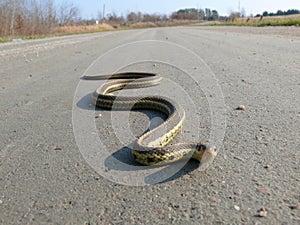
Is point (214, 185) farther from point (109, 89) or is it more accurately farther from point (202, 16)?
point (202, 16)

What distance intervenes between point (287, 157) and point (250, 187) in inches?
22.7

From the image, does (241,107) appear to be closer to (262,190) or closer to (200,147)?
(200,147)

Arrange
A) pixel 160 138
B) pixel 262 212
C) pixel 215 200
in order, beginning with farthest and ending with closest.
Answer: pixel 160 138 → pixel 215 200 → pixel 262 212

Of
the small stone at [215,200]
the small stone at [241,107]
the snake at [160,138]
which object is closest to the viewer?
the small stone at [215,200]

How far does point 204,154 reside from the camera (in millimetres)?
2252

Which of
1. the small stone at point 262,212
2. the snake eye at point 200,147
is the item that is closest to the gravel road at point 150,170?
the small stone at point 262,212

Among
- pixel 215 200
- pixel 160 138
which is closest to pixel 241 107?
pixel 160 138

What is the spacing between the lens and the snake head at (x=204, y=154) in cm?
225

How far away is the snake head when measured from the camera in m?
2.25

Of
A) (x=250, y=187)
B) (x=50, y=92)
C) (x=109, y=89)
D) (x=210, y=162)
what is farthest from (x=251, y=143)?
(x=50, y=92)

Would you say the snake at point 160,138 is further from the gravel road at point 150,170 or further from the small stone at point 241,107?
the small stone at point 241,107

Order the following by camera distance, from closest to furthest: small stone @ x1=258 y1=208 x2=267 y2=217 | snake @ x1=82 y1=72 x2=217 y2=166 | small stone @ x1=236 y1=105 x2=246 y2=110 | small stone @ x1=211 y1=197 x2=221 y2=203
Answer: small stone @ x1=258 y1=208 x2=267 y2=217 → small stone @ x1=211 y1=197 x2=221 y2=203 → snake @ x1=82 y1=72 x2=217 y2=166 → small stone @ x1=236 y1=105 x2=246 y2=110

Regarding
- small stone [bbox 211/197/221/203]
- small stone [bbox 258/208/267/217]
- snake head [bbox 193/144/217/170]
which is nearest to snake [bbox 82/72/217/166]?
snake head [bbox 193/144/217/170]

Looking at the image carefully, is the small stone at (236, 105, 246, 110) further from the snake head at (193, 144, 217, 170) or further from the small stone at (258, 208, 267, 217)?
the small stone at (258, 208, 267, 217)
